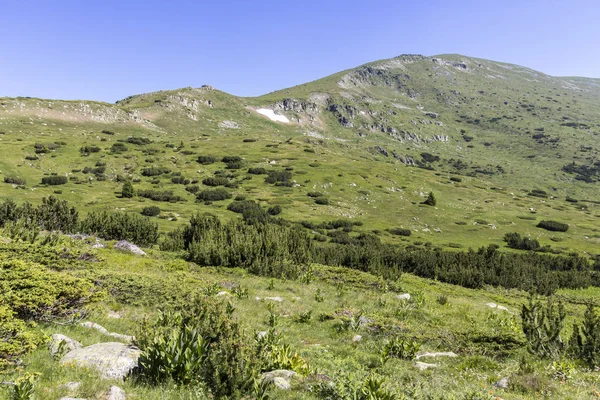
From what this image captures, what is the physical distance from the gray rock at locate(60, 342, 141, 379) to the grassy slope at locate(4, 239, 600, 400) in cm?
29

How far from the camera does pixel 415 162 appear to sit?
17000 centimetres

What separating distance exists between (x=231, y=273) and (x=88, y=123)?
115346 millimetres

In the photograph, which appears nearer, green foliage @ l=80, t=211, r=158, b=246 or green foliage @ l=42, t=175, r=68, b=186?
green foliage @ l=80, t=211, r=158, b=246

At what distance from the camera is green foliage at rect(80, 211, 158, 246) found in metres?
28.0

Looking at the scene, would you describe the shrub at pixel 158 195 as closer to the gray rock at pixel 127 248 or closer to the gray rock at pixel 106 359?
the gray rock at pixel 127 248

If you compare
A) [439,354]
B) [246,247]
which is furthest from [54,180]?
[439,354]

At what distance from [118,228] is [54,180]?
37436mm

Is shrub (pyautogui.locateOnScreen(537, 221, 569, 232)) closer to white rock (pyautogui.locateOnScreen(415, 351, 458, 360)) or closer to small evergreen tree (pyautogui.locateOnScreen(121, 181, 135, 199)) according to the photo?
white rock (pyautogui.locateOnScreen(415, 351, 458, 360))

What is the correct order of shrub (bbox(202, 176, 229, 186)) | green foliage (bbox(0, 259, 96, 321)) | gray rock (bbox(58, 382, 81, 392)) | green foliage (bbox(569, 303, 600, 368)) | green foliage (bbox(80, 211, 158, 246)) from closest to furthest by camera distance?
gray rock (bbox(58, 382, 81, 392)) → green foliage (bbox(0, 259, 96, 321)) → green foliage (bbox(569, 303, 600, 368)) → green foliage (bbox(80, 211, 158, 246)) → shrub (bbox(202, 176, 229, 186))

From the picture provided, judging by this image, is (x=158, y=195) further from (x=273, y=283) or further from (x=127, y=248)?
(x=273, y=283)

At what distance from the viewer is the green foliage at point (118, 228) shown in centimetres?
2798

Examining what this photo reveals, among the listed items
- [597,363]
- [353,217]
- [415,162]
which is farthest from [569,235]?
[415,162]

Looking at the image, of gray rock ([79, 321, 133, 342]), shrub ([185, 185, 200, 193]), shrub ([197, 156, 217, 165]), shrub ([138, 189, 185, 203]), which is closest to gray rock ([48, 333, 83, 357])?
gray rock ([79, 321, 133, 342])

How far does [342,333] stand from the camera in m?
13.7
